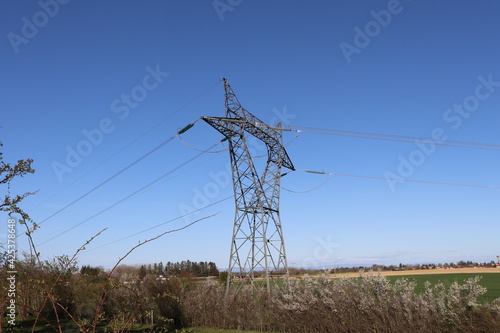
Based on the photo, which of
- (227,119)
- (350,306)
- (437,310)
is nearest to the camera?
(437,310)

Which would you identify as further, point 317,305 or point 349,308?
point 317,305

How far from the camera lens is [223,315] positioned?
21594 mm

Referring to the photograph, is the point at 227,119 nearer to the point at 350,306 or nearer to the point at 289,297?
the point at 289,297

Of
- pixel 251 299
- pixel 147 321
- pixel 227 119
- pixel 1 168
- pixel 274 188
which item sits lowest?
pixel 147 321

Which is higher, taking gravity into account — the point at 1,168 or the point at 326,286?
the point at 1,168

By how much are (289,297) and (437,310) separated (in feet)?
21.8

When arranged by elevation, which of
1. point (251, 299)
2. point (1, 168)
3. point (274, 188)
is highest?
point (274, 188)

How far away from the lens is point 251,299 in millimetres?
20516

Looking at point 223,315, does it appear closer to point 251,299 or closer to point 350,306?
point 251,299

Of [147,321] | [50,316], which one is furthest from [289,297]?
[50,316]

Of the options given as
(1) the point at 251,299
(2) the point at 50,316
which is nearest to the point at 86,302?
(2) the point at 50,316

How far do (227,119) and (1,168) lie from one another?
1429 cm

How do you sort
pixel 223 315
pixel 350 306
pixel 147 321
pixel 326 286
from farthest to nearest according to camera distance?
pixel 147 321 → pixel 223 315 → pixel 326 286 → pixel 350 306

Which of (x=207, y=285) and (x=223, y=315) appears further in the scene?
(x=207, y=285)
